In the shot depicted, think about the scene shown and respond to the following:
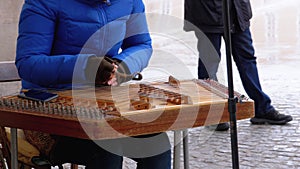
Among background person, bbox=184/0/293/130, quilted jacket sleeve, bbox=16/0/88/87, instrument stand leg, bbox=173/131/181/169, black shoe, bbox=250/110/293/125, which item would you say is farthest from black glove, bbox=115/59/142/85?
black shoe, bbox=250/110/293/125

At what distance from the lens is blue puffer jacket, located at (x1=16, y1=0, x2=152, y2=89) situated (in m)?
2.40

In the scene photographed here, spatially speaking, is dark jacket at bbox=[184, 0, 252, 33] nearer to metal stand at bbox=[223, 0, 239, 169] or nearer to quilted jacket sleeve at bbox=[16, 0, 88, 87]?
quilted jacket sleeve at bbox=[16, 0, 88, 87]

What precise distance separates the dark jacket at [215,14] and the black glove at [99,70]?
2769mm

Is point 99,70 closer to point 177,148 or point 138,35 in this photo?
point 177,148

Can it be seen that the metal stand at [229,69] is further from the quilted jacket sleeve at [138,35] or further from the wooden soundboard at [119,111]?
the quilted jacket sleeve at [138,35]

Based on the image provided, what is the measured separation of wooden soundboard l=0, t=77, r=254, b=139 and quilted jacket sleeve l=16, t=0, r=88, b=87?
103mm

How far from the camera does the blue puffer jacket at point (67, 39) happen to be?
2.40m

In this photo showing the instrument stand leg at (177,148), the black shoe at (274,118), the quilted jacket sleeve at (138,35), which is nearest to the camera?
the instrument stand leg at (177,148)

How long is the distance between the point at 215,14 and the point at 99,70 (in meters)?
2.86

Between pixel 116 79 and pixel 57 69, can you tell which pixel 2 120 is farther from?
pixel 116 79

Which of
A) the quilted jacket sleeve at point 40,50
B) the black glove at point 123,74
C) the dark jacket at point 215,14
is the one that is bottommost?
the black glove at point 123,74

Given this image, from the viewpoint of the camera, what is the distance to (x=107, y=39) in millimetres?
2680

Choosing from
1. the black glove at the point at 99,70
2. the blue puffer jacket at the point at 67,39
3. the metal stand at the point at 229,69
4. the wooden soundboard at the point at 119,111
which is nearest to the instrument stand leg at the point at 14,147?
the wooden soundboard at the point at 119,111

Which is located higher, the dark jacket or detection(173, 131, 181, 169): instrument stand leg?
the dark jacket
